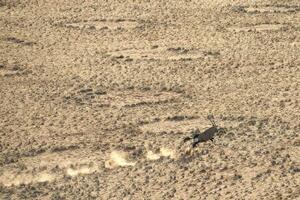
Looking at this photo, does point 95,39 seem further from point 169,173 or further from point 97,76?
point 169,173

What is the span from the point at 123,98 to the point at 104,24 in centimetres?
105

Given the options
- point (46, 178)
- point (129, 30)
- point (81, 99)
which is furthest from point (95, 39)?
point (46, 178)

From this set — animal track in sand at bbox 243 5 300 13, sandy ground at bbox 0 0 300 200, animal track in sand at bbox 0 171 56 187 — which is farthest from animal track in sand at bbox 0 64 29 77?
animal track in sand at bbox 243 5 300 13

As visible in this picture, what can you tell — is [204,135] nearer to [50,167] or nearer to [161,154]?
[161,154]

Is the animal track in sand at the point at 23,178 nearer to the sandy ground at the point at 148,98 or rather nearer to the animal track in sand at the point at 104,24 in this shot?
the sandy ground at the point at 148,98

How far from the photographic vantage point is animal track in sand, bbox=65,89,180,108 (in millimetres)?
4160

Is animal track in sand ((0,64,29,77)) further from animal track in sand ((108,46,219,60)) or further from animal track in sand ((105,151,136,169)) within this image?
animal track in sand ((105,151,136,169))

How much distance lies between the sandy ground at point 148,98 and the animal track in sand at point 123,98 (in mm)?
11

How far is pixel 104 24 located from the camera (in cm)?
505

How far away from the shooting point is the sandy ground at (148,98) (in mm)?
3527

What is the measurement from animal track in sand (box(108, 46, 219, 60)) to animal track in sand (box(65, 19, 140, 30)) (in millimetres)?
361

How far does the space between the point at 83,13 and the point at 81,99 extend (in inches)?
48.7

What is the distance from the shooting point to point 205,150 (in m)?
3.75

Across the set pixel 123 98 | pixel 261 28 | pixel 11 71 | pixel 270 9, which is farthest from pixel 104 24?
pixel 270 9
